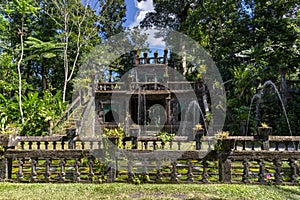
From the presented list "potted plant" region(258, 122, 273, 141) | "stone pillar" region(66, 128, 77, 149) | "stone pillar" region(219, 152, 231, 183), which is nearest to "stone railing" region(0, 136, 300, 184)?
"stone pillar" region(219, 152, 231, 183)

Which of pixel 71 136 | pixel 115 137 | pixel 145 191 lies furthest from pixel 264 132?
pixel 71 136

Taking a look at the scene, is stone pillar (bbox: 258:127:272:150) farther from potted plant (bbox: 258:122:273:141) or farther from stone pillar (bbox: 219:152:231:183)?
stone pillar (bbox: 219:152:231:183)

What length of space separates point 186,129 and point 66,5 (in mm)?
9323

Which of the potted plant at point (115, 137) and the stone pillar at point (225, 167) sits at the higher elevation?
the potted plant at point (115, 137)

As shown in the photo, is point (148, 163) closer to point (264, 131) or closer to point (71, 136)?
point (71, 136)

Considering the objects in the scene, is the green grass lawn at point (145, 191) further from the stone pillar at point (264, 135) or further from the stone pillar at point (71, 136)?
the stone pillar at point (71, 136)

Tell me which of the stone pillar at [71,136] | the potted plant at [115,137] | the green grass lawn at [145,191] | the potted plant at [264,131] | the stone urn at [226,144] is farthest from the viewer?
the stone pillar at [71,136]

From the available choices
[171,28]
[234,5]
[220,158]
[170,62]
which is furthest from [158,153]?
[171,28]

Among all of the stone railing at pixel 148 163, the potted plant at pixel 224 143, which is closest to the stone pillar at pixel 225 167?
the stone railing at pixel 148 163

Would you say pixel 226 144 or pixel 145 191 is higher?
pixel 226 144

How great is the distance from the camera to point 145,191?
3803 millimetres

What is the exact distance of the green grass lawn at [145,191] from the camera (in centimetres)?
359

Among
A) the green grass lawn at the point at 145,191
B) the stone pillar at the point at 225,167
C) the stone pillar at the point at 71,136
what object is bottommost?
the green grass lawn at the point at 145,191

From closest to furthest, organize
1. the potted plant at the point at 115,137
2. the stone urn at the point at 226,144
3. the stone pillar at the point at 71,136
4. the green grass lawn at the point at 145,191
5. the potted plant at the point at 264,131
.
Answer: the green grass lawn at the point at 145,191 < the stone urn at the point at 226,144 < the potted plant at the point at 115,137 < the potted plant at the point at 264,131 < the stone pillar at the point at 71,136
